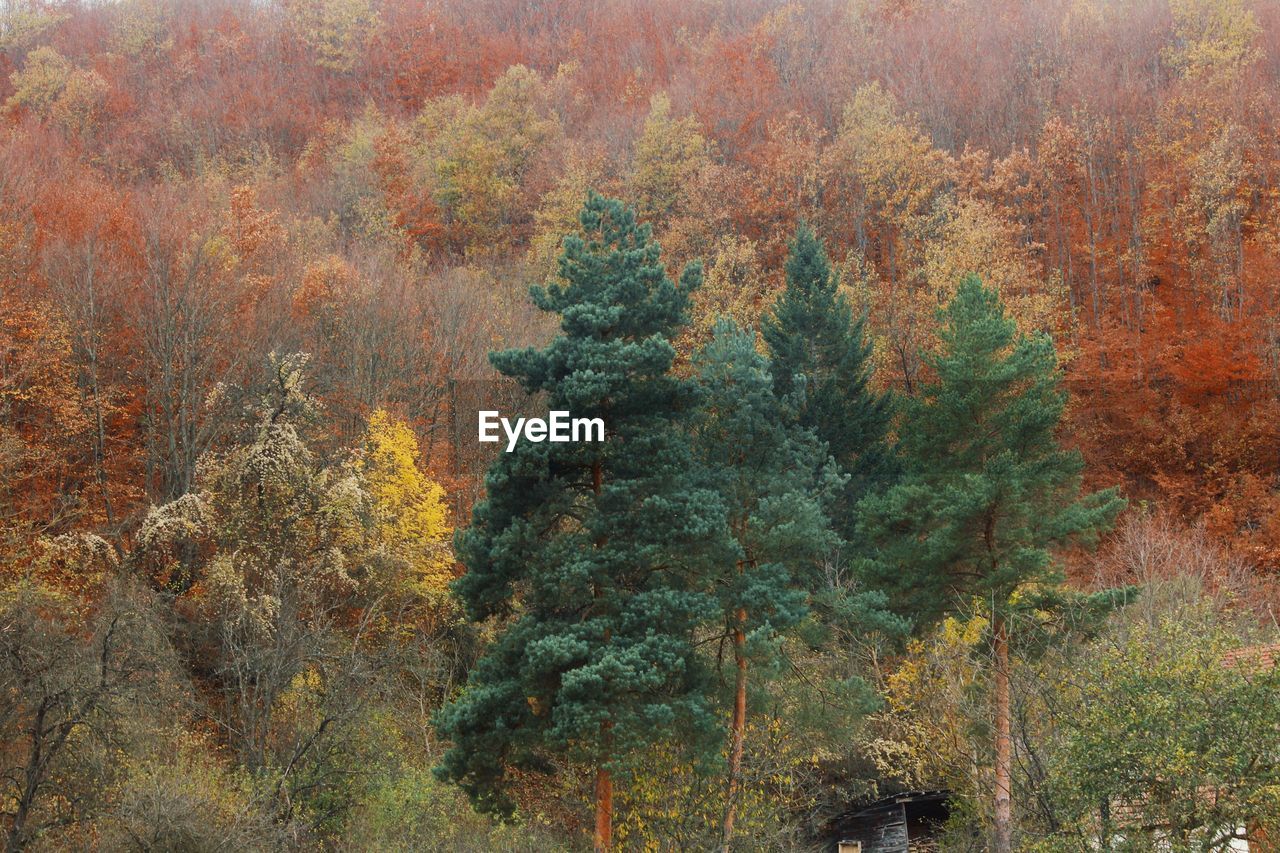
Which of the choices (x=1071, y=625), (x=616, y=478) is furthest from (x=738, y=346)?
(x=1071, y=625)

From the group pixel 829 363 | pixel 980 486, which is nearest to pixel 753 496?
pixel 980 486

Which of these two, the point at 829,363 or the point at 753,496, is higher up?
the point at 829,363

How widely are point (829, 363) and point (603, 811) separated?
58.8ft

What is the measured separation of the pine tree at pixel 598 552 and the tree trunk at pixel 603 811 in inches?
1.0

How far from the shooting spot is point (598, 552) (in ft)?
66.2

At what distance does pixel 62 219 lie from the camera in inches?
1475

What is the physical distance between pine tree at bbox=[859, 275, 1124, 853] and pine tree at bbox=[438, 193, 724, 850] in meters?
5.80

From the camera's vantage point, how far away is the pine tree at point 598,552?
1950 centimetres

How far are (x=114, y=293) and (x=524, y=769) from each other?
19.0 metres

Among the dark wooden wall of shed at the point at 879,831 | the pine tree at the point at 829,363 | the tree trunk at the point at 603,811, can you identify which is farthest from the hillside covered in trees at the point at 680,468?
the dark wooden wall of shed at the point at 879,831

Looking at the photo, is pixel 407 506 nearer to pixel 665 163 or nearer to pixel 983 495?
pixel 983 495

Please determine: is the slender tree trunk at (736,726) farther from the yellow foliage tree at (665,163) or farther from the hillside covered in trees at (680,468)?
the yellow foliage tree at (665,163)

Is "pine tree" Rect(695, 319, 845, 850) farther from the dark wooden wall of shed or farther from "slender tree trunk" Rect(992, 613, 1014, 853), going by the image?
the dark wooden wall of shed

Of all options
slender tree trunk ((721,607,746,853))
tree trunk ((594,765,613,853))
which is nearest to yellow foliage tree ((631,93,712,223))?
slender tree trunk ((721,607,746,853))
